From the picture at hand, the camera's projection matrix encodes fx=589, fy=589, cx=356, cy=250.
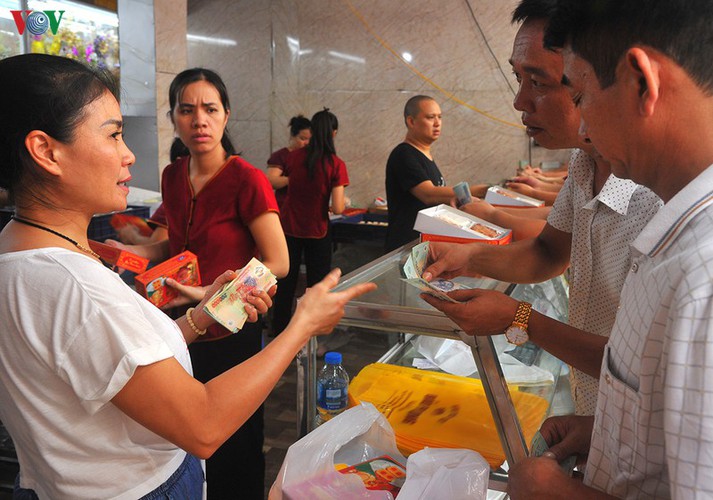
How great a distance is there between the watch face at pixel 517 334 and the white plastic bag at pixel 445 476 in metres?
0.30

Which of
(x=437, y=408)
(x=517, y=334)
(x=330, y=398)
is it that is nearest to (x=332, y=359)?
(x=330, y=398)

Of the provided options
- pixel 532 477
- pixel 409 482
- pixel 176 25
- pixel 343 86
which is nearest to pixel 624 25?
pixel 532 477

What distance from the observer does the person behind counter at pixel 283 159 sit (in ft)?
18.8

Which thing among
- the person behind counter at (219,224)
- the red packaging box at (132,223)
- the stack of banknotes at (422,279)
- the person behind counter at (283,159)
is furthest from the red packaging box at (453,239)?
the person behind counter at (283,159)

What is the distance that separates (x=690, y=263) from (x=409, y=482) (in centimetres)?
86

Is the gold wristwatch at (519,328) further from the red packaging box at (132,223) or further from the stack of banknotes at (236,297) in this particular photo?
the red packaging box at (132,223)

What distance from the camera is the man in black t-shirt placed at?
15.2 feet

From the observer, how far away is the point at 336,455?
59.4 inches

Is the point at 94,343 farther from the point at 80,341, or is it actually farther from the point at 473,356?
the point at 473,356

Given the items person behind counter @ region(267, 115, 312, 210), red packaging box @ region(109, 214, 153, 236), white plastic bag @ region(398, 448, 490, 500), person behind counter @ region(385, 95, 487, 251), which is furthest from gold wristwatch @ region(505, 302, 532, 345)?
person behind counter @ region(267, 115, 312, 210)

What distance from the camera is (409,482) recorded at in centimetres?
135

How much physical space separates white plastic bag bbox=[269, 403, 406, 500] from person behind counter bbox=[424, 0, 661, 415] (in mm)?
376

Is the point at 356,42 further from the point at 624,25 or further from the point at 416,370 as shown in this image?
the point at 624,25

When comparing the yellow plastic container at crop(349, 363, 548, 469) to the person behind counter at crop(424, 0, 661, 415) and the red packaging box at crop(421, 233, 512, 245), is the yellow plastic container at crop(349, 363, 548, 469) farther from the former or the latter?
the red packaging box at crop(421, 233, 512, 245)
